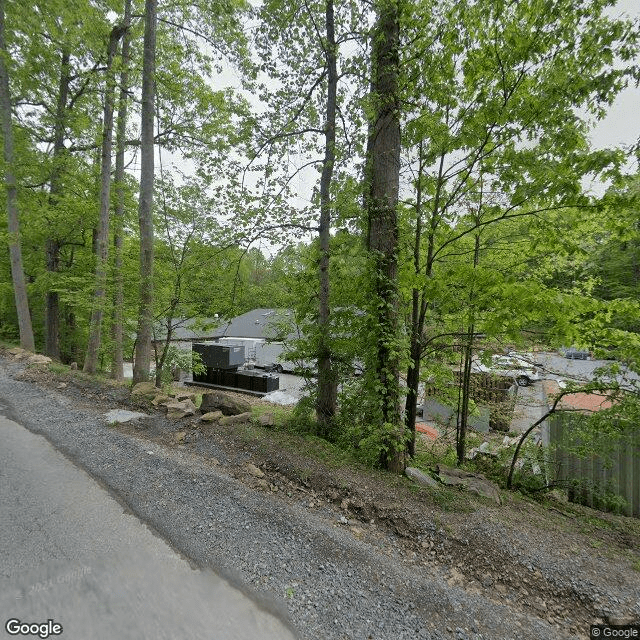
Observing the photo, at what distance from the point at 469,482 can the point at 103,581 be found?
138 inches

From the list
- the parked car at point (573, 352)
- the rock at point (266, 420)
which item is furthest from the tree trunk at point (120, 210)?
the parked car at point (573, 352)

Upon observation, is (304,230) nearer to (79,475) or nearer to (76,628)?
(79,475)

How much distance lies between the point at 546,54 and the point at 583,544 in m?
4.39

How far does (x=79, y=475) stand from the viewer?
2.80 meters

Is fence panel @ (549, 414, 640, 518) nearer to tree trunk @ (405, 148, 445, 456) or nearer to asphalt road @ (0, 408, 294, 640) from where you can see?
tree trunk @ (405, 148, 445, 456)

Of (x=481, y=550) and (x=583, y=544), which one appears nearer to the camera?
(x=481, y=550)

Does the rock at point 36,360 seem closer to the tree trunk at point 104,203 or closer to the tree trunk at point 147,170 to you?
the tree trunk at point 104,203

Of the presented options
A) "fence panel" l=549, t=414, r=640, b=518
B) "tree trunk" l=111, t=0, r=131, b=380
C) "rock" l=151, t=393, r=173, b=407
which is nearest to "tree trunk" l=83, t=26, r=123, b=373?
"tree trunk" l=111, t=0, r=131, b=380

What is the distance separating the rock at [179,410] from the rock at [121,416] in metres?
0.30

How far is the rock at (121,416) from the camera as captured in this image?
13.5ft

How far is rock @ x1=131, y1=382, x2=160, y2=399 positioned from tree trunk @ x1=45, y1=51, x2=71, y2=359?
15.0ft

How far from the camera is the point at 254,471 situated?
10.2 ft

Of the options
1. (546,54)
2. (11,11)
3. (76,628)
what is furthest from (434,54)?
(11,11)

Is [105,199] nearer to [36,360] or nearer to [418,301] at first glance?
[36,360]
